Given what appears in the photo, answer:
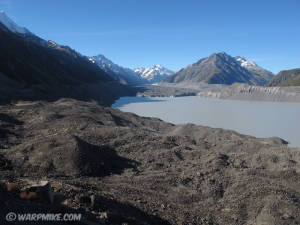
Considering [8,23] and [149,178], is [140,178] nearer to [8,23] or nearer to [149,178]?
[149,178]

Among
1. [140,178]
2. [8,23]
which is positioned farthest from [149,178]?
[8,23]

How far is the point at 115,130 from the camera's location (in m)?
18.6

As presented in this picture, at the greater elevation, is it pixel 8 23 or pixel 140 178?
pixel 8 23

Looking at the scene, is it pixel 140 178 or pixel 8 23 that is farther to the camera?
pixel 8 23

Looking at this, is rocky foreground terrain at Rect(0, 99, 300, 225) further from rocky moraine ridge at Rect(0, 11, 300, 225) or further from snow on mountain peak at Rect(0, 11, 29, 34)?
snow on mountain peak at Rect(0, 11, 29, 34)

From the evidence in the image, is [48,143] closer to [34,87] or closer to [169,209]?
[169,209]

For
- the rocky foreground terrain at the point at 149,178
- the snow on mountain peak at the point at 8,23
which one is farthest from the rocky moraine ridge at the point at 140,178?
the snow on mountain peak at the point at 8,23

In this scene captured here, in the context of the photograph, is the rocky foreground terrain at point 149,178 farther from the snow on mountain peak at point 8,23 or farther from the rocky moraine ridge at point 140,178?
the snow on mountain peak at point 8,23

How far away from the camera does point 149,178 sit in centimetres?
1180

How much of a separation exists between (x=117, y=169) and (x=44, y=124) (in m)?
11.0

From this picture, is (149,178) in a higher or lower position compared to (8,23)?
lower

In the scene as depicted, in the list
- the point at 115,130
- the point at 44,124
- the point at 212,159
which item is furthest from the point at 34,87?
the point at 212,159

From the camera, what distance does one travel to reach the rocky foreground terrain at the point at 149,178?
7473mm

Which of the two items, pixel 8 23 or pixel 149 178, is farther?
pixel 8 23
